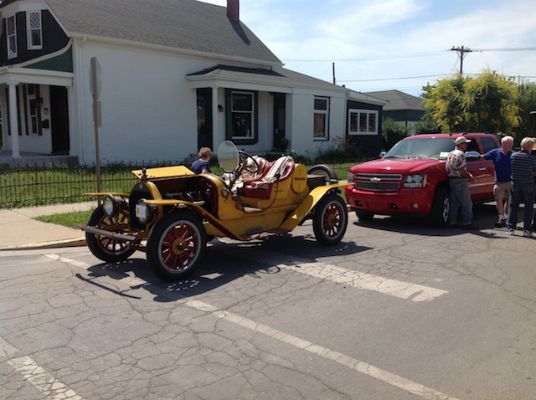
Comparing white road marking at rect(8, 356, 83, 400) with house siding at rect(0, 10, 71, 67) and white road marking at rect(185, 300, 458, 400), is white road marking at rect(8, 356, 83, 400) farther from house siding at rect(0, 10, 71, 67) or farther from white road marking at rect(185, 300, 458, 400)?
house siding at rect(0, 10, 71, 67)

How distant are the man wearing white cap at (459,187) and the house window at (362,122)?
769 inches

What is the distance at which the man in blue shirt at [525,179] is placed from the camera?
9203 mm

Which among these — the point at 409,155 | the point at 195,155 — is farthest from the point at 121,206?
the point at 195,155

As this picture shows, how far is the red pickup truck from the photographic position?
9766 millimetres

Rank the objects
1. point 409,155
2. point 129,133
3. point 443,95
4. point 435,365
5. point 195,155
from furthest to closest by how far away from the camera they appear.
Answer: point 443,95, point 195,155, point 129,133, point 409,155, point 435,365

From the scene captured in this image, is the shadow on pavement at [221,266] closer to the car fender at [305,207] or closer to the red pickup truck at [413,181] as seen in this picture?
the car fender at [305,207]

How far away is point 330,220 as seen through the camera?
845cm

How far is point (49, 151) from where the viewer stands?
67.9ft

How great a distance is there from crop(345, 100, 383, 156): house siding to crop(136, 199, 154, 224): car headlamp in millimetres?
23007

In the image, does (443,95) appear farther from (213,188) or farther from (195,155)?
(213,188)

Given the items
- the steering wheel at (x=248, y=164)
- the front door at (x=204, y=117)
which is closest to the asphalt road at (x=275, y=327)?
the steering wheel at (x=248, y=164)

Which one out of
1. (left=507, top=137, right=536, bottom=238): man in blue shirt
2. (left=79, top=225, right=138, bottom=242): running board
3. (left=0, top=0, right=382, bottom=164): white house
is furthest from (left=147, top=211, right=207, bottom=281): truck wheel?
(left=0, top=0, right=382, bottom=164): white house

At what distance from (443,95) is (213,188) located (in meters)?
21.1

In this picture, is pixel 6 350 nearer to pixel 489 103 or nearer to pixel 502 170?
pixel 502 170
